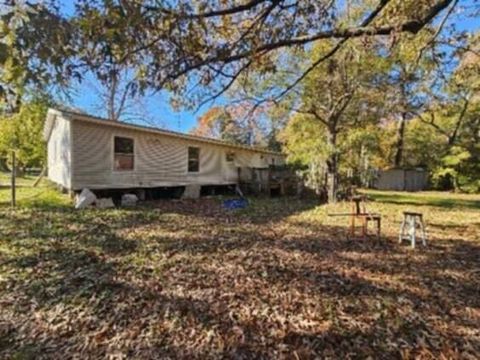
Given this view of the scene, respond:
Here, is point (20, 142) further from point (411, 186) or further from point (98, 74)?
point (411, 186)

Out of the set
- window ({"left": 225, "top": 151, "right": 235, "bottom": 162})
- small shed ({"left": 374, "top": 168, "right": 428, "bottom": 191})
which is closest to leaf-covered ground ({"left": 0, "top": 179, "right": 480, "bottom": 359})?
window ({"left": 225, "top": 151, "right": 235, "bottom": 162})

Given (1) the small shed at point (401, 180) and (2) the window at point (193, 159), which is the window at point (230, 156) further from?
(1) the small shed at point (401, 180)

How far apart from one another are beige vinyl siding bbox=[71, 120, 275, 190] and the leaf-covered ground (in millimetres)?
4564

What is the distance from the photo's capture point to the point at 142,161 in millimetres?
14758

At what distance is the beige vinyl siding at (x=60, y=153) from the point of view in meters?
13.1

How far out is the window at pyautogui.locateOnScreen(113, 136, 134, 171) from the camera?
13836 millimetres

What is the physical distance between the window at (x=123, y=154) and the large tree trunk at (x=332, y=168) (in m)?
7.51

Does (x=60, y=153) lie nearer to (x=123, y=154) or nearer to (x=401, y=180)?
(x=123, y=154)

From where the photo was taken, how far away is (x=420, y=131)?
1137 inches

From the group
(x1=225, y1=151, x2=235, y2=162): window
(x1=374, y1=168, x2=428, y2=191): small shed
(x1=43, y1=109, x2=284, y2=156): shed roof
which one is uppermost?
(x1=43, y1=109, x2=284, y2=156): shed roof

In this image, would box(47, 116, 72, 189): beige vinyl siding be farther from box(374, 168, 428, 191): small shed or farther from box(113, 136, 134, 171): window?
box(374, 168, 428, 191): small shed

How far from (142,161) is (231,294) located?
1102 cm

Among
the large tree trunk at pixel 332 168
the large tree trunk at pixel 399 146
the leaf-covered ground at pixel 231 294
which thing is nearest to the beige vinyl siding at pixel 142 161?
the leaf-covered ground at pixel 231 294

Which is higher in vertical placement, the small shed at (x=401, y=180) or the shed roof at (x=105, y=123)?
the shed roof at (x=105, y=123)
